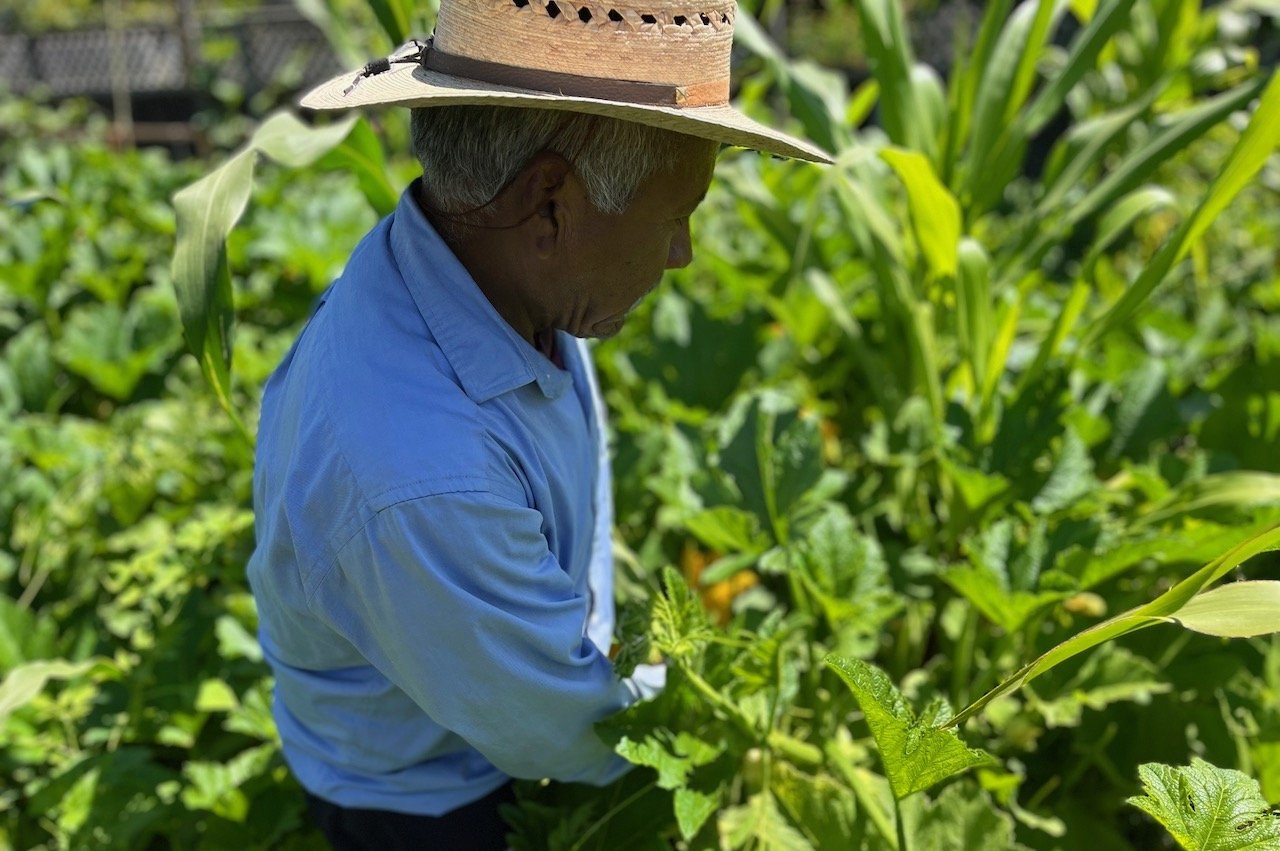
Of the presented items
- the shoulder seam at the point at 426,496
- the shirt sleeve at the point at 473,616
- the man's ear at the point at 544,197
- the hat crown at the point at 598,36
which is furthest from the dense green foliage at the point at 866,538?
the hat crown at the point at 598,36

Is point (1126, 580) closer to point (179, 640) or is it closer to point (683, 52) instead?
point (683, 52)

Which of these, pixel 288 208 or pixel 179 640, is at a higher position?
pixel 179 640

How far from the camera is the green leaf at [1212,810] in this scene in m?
1.17

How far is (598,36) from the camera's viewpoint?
121 centimetres

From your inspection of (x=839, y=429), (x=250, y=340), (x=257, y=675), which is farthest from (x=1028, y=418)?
(x=250, y=340)

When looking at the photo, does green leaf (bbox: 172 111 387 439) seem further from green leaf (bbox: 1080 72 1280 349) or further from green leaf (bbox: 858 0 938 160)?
green leaf (bbox: 1080 72 1280 349)

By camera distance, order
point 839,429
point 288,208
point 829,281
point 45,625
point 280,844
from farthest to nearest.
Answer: point 288,208 → point 839,429 → point 829,281 → point 45,625 → point 280,844

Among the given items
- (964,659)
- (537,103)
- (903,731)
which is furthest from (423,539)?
(964,659)

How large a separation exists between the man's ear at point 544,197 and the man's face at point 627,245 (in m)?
0.02

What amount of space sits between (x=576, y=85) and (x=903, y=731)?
0.76 metres

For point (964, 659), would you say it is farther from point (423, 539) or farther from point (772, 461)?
point (423, 539)

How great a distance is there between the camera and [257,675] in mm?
2115

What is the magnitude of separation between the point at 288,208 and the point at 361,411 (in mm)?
3596

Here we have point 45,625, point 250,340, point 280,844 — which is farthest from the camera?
point 250,340
